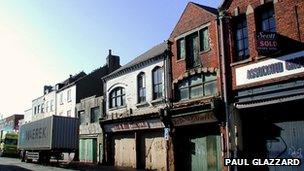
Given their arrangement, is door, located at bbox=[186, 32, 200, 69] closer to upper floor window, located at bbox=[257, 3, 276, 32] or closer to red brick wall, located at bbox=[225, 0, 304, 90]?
red brick wall, located at bbox=[225, 0, 304, 90]

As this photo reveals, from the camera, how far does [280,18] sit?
18.3 meters

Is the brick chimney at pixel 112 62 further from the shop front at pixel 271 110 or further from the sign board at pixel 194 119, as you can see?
the shop front at pixel 271 110

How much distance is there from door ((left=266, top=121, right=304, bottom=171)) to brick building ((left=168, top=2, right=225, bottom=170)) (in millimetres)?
3017

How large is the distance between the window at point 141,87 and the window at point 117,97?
2.37 metres

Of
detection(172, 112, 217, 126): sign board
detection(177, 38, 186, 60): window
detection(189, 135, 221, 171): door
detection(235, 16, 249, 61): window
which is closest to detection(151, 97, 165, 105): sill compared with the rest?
detection(172, 112, 217, 126): sign board


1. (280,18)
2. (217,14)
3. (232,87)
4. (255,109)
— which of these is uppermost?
(217,14)

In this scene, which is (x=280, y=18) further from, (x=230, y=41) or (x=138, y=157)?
(x=138, y=157)

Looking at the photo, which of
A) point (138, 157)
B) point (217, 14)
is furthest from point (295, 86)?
point (138, 157)

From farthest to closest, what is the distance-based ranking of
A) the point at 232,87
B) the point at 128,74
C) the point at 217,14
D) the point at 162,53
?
the point at 128,74 → the point at 162,53 → the point at 217,14 → the point at 232,87

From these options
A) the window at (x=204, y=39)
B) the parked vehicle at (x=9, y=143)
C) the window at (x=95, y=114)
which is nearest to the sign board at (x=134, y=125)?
the window at (x=95, y=114)

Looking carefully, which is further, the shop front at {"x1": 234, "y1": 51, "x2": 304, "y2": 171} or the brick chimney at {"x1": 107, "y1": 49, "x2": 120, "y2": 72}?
the brick chimney at {"x1": 107, "y1": 49, "x2": 120, "y2": 72}

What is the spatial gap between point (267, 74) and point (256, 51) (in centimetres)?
139

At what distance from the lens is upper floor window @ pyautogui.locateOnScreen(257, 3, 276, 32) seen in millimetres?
19112
